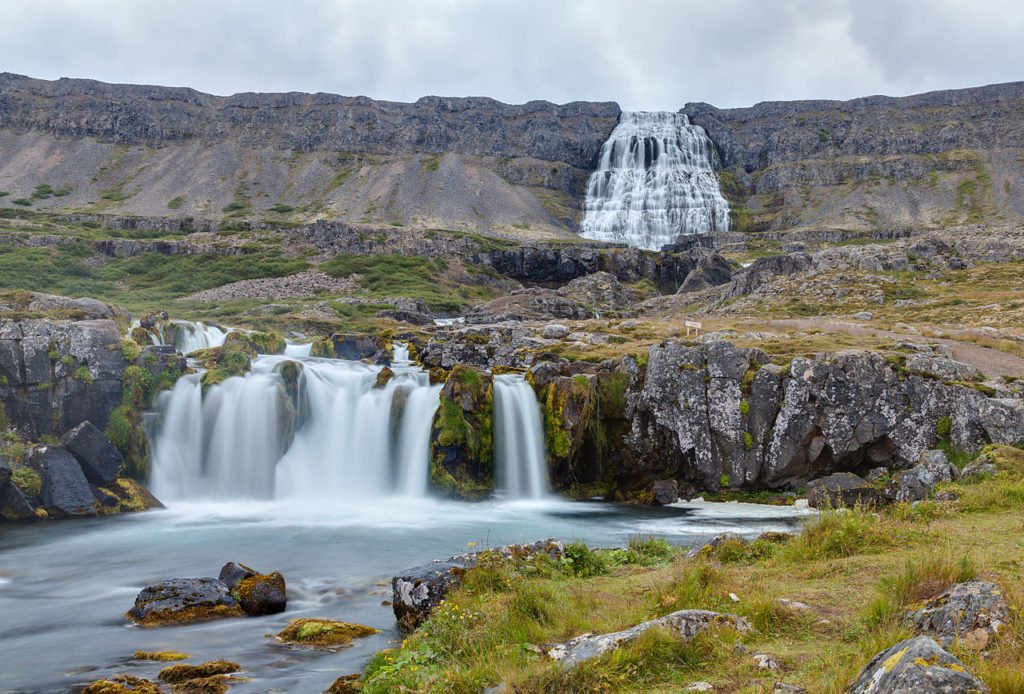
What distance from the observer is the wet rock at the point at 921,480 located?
1680 cm

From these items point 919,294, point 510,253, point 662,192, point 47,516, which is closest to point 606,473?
point 47,516

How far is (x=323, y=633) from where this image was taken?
11.6 meters

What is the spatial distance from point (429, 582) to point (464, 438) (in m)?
16.4

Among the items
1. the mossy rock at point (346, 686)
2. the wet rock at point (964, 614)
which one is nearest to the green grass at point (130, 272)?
the mossy rock at point (346, 686)

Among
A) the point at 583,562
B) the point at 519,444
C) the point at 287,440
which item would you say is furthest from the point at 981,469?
the point at 287,440

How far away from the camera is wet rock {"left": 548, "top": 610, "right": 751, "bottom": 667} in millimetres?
6550

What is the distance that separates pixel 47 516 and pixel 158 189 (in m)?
125

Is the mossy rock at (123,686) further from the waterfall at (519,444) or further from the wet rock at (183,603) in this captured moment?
the waterfall at (519,444)

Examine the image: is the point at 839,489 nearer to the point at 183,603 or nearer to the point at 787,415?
the point at 787,415

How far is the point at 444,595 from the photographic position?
425 inches

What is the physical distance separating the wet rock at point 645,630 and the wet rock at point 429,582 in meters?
4.10

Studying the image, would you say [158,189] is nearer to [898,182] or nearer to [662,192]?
[662,192]

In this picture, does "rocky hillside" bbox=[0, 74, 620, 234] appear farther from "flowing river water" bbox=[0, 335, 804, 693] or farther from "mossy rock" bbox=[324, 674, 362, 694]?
"mossy rock" bbox=[324, 674, 362, 694]

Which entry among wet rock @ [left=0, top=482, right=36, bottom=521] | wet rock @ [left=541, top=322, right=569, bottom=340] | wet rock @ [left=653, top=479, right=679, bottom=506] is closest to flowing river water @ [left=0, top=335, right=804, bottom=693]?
wet rock @ [left=0, top=482, right=36, bottom=521]
